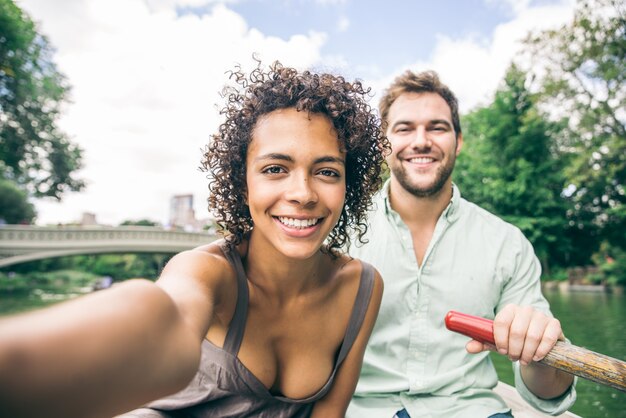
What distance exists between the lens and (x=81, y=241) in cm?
2358

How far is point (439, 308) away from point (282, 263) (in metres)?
0.97

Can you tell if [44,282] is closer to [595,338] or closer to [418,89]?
[595,338]

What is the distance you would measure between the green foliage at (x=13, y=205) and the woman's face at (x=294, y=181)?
32956 mm

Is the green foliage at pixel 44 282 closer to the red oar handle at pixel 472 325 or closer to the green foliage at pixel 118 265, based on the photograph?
the green foliage at pixel 118 265

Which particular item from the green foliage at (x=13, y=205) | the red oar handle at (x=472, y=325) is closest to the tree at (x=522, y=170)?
the red oar handle at (x=472, y=325)

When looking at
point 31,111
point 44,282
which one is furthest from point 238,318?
point 44,282

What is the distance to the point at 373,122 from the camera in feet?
6.21

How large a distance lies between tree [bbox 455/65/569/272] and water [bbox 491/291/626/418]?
7329mm

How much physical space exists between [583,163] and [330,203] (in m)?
15.7

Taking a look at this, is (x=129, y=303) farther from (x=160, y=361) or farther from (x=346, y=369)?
(x=346, y=369)

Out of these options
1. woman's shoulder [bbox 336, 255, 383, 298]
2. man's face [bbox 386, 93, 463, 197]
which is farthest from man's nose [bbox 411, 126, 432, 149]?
woman's shoulder [bbox 336, 255, 383, 298]

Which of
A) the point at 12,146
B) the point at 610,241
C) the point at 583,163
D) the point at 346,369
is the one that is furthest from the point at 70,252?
the point at 610,241

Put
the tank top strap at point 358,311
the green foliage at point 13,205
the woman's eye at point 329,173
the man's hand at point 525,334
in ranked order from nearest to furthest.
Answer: the man's hand at point 525,334 → the woman's eye at point 329,173 → the tank top strap at point 358,311 → the green foliage at point 13,205

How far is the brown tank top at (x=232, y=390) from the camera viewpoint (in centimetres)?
154
